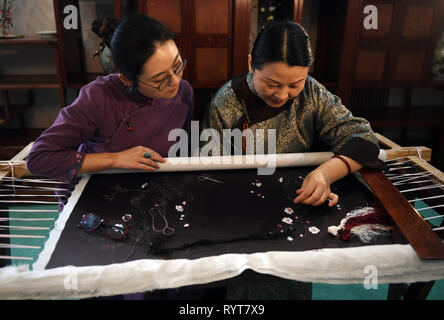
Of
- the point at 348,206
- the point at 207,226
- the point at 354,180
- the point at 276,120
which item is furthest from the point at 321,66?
the point at 207,226

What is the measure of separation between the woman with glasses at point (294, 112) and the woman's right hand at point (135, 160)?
0.97ft

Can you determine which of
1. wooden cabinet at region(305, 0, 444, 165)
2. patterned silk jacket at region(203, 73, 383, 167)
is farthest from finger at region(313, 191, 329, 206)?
wooden cabinet at region(305, 0, 444, 165)

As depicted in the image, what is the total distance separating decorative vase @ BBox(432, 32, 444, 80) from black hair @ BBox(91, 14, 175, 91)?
7.74ft

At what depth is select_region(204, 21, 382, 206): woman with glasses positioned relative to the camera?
105cm

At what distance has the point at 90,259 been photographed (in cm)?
79

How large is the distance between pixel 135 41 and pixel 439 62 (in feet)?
8.11

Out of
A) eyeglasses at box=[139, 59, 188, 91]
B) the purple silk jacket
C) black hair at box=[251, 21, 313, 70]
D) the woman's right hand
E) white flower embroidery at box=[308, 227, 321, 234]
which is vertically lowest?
white flower embroidery at box=[308, 227, 321, 234]

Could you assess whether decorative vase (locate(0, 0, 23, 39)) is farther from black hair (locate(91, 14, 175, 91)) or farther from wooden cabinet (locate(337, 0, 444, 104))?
wooden cabinet (locate(337, 0, 444, 104))

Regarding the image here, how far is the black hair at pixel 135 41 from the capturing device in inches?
40.6

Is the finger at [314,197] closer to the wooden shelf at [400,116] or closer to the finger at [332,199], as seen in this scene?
the finger at [332,199]

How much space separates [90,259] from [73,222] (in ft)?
0.56

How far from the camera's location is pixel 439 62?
8.63ft

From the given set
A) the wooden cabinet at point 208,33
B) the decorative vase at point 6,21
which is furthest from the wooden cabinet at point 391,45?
the decorative vase at point 6,21

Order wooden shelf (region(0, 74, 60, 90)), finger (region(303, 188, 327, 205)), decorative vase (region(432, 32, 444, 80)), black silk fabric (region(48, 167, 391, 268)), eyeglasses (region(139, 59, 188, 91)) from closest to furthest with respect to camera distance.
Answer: black silk fabric (region(48, 167, 391, 268)), finger (region(303, 188, 327, 205)), eyeglasses (region(139, 59, 188, 91)), wooden shelf (region(0, 74, 60, 90)), decorative vase (region(432, 32, 444, 80))
